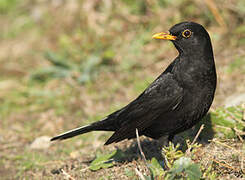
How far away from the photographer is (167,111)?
4168 millimetres

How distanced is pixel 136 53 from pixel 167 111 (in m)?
3.70

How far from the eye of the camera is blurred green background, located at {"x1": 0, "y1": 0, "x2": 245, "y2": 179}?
20.4ft

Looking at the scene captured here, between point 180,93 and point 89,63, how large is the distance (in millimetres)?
3743

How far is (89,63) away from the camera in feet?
24.8

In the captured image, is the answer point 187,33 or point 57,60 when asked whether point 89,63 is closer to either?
point 57,60

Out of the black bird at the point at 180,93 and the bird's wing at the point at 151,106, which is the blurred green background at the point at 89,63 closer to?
the bird's wing at the point at 151,106

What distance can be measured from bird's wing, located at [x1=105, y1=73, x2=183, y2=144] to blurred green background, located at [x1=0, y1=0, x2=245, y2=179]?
107cm

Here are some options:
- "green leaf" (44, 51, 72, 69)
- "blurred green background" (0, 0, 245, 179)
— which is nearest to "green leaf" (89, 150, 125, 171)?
"blurred green background" (0, 0, 245, 179)

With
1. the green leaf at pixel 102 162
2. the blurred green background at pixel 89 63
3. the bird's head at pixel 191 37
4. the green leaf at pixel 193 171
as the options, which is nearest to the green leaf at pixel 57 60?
the blurred green background at pixel 89 63

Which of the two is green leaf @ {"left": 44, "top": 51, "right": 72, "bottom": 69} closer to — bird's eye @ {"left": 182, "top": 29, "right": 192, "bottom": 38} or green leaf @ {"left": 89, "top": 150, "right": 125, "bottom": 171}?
green leaf @ {"left": 89, "top": 150, "right": 125, "bottom": 171}

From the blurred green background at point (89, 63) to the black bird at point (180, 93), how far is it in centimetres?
123

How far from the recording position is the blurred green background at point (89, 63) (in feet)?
20.4

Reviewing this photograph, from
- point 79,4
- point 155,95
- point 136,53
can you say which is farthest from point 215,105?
point 79,4

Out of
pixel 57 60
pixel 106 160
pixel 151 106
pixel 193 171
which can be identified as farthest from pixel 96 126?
pixel 57 60
